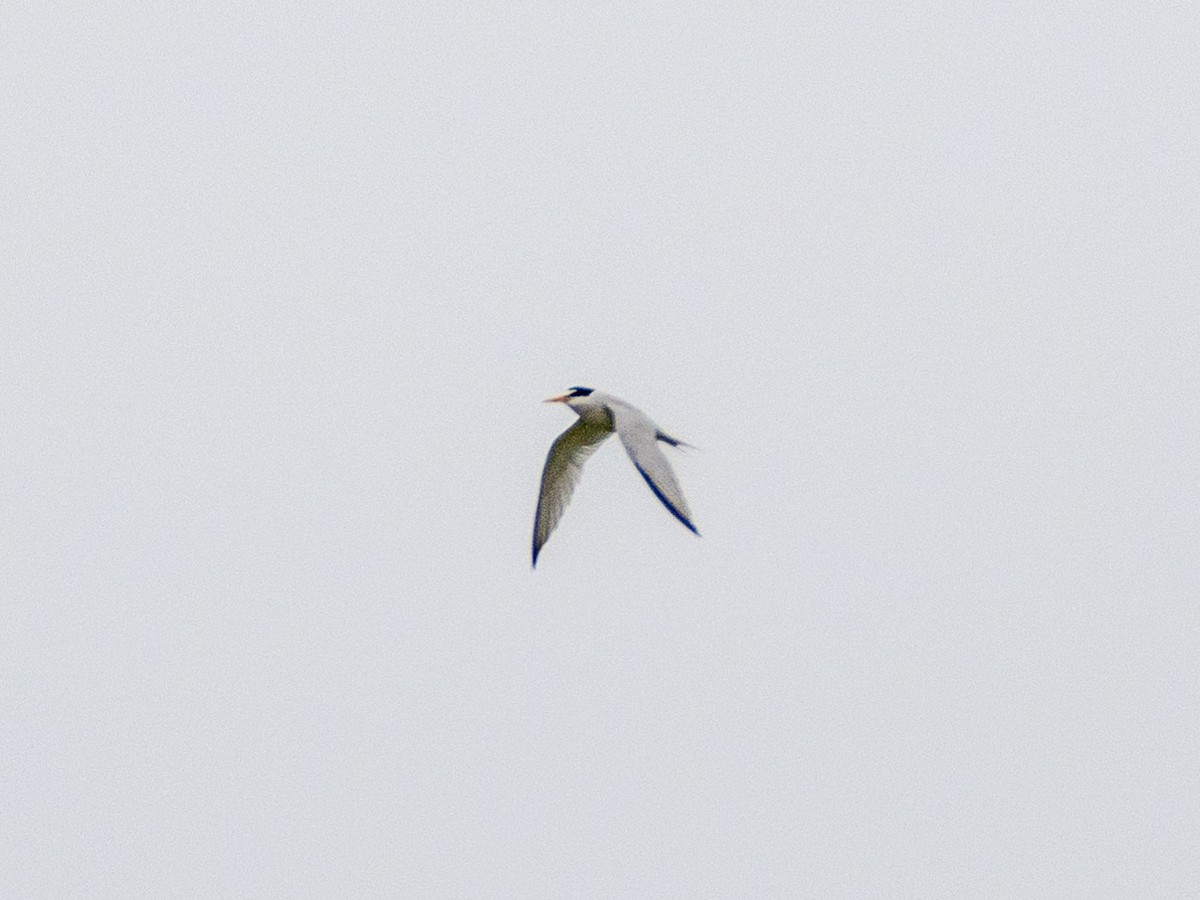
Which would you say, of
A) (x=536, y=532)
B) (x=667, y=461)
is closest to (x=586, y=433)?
(x=536, y=532)

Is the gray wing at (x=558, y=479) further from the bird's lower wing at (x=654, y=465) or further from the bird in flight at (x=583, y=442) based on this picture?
the bird's lower wing at (x=654, y=465)

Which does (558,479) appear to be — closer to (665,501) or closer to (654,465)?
(654,465)

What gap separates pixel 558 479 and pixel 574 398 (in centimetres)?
120

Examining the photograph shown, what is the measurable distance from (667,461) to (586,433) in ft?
13.5

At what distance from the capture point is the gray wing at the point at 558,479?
22297mm

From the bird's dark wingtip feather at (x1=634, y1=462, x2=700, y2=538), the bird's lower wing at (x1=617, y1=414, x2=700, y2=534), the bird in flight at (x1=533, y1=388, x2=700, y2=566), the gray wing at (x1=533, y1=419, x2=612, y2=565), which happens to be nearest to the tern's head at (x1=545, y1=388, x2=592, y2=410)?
the bird in flight at (x1=533, y1=388, x2=700, y2=566)

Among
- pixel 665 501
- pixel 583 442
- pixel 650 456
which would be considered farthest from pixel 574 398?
pixel 665 501

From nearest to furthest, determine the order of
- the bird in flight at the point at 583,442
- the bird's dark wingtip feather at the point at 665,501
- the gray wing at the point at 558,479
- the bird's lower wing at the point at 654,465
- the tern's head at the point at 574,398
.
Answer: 1. the bird's dark wingtip feather at the point at 665,501
2. the bird's lower wing at the point at 654,465
3. the bird in flight at the point at 583,442
4. the tern's head at the point at 574,398
5. the gray wing at the point at 558,479

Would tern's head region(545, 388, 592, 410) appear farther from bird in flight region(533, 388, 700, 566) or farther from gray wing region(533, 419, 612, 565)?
gray wing region(533, 419, 612, 565)

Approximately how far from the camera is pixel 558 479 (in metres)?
22.4

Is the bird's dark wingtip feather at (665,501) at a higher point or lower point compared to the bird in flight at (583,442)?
lower

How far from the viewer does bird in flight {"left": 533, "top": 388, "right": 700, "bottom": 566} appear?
1870 cm

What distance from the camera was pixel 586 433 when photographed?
22.1m

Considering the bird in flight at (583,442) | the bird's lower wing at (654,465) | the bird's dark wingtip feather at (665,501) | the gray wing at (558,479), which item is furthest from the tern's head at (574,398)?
the bird's dark wingtip feather at (665,501)
